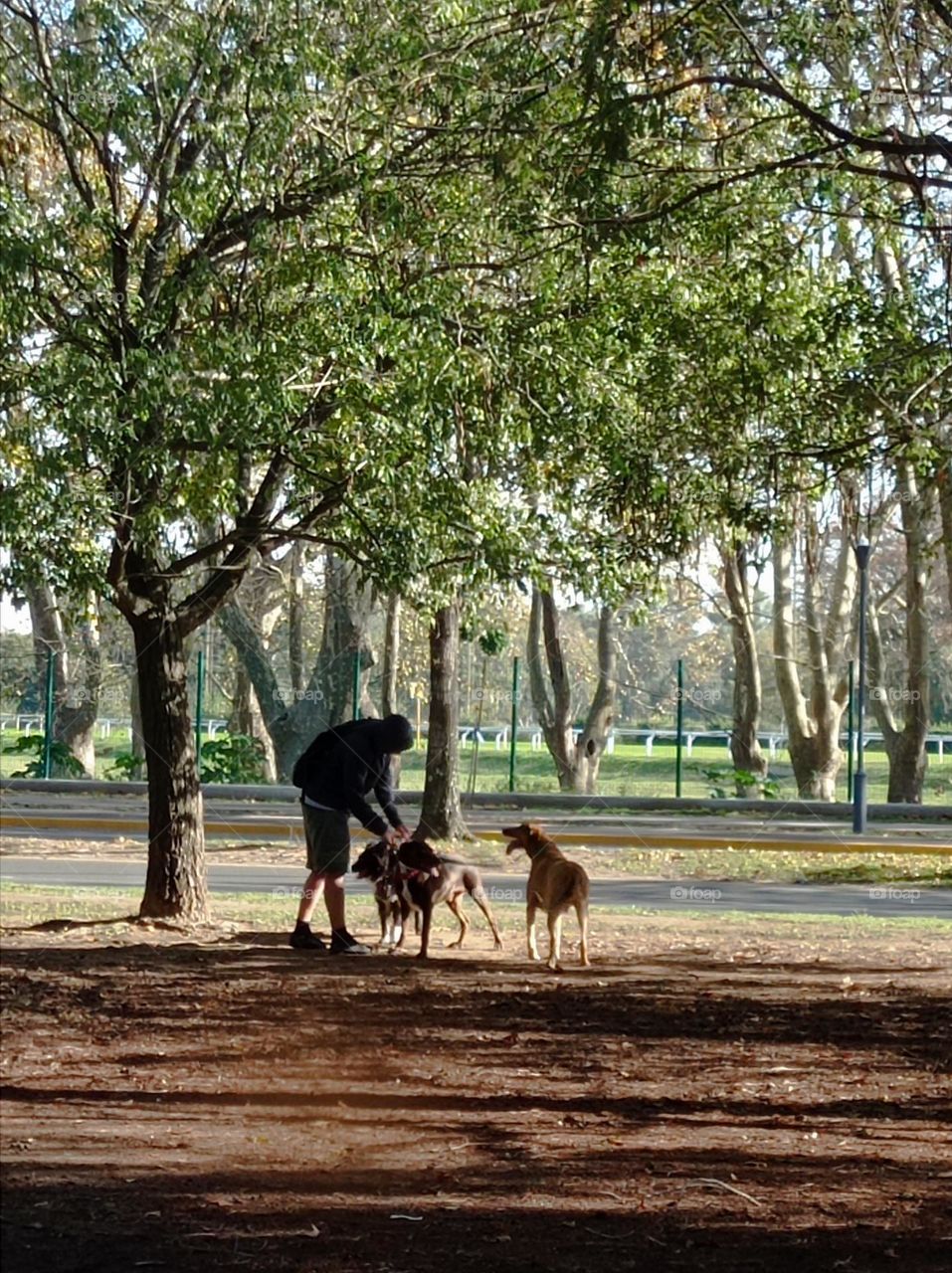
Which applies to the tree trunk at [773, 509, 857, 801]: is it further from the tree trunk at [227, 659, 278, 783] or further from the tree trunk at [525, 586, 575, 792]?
the tree trunk at [227, 659, 278, 783]

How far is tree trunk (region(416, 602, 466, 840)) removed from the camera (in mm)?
20125

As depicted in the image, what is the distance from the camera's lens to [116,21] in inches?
456

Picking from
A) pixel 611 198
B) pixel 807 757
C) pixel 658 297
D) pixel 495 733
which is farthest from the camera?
pixel 495 733

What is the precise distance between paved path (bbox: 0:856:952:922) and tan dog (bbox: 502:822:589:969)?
4.65 meters

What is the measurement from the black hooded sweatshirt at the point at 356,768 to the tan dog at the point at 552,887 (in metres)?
0.92

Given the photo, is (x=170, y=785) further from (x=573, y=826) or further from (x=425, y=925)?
(x=573, y=826)

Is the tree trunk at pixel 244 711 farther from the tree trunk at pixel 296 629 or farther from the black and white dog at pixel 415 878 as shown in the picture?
the black and white dog at pixel 415 878

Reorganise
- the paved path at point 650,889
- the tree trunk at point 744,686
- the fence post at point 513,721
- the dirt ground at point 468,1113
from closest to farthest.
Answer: the dirt ground at point 468,1113 → the paved path at point 650,889 → the fence post at point 513,721 → the tree trunk at point 744,686

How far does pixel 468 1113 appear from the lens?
714 centimetres

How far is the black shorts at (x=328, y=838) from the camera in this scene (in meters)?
12.1

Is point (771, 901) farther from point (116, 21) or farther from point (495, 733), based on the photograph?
point (495, 733)

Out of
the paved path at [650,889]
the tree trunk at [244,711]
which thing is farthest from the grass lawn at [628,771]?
the paved path at [650,889]

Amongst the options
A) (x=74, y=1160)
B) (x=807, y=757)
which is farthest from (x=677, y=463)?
(x=807, y=757)

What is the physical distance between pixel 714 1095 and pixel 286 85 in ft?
22.2
